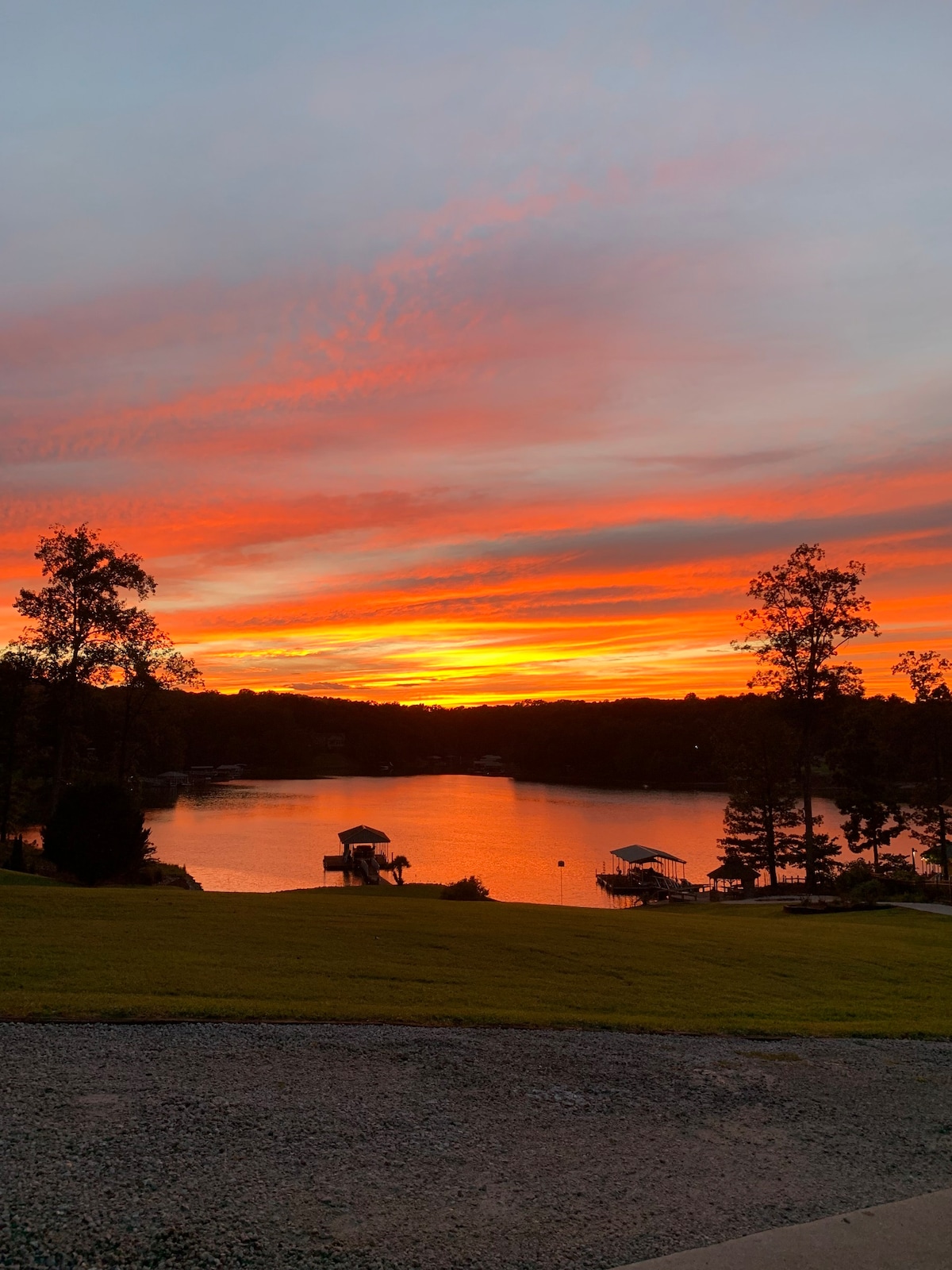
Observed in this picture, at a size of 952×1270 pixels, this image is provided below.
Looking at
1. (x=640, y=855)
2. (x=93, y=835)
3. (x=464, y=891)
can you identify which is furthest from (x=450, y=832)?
(x=93, y=835)

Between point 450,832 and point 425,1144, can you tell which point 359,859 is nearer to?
point 450,832

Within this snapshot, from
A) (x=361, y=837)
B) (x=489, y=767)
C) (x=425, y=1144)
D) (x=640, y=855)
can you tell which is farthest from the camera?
(x=489, y=767)

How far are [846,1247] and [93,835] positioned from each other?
25.7 metres

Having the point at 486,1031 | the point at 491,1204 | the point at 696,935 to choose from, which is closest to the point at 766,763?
the point at 696,935

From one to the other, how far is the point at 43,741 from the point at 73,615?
991cm

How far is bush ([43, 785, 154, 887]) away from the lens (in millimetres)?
26141

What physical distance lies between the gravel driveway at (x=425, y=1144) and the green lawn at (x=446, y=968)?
3.16 feet

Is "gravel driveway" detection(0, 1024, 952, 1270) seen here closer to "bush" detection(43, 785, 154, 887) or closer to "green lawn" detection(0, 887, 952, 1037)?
"green lawn" detection(0, 887, 952, 1037)

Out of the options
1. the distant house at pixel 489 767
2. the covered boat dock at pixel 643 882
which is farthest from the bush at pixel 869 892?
the distant house at pixel 489 767

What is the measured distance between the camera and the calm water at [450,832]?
42812 millimetres

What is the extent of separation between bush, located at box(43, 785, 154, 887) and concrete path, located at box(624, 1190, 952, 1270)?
24931mm

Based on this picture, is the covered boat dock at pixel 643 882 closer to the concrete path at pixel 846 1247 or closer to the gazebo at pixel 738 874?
the gazebo at pixel 738 874

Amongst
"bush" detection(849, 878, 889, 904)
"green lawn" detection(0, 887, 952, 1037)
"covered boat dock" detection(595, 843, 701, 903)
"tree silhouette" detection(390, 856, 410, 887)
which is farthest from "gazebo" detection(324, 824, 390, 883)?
"green lawn" detection(0, 887, 952, 1037)

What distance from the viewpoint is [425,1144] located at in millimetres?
5574
